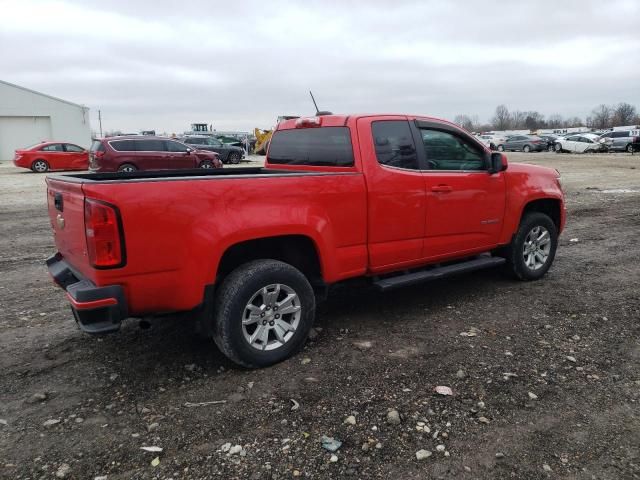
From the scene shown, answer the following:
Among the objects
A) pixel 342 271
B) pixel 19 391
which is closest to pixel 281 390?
pixel 342 271

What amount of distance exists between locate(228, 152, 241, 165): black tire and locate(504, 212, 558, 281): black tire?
982 inches

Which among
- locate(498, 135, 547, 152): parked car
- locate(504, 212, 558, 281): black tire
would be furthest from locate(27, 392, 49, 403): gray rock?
locate(498, 135, 547, 152): parked car

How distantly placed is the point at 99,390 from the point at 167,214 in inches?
52.4

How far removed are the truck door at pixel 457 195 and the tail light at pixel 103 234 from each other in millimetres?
2669

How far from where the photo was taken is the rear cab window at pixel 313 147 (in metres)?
4.45

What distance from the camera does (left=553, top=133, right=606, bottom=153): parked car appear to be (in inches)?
1492

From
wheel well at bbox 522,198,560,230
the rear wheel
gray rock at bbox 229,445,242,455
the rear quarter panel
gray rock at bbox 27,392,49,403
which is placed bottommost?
gray rock at bbox 229,445,242,455

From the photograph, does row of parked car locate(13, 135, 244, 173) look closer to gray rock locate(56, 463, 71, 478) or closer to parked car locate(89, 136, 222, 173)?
parked car locate(89, 136, 222, 173)

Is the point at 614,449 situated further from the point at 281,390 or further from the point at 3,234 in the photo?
the point at 3,234

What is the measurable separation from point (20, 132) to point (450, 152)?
125ft

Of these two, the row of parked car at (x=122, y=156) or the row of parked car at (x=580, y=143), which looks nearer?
the row of parked car at (x=122, y=156)

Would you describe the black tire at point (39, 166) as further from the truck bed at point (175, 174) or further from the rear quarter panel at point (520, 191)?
the rear quarter panel at point (520, 191)

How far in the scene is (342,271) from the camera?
13.6 feet

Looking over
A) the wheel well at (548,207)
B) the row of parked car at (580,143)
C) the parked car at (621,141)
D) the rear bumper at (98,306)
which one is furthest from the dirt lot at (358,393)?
the parked car at (621,141)
